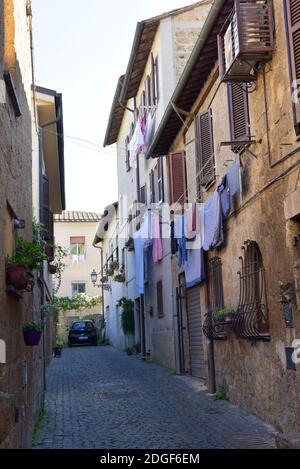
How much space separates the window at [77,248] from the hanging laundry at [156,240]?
2426 cm

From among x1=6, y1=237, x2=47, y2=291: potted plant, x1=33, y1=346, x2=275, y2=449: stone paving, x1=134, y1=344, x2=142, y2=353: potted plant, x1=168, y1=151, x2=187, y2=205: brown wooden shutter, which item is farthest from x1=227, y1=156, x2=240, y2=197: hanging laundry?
x1=134, y1=344, x2=142, y2=353: potted plant

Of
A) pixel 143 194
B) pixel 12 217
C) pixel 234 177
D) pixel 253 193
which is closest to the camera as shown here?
pixel 12 217

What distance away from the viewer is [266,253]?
7656mm

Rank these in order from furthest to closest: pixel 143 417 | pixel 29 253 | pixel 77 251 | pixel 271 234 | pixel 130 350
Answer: pixel 77 251 < pixel 130 350 < pixel 143 417 < pixel 271 234 < pixel 29 253

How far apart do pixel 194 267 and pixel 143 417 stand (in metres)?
3.83

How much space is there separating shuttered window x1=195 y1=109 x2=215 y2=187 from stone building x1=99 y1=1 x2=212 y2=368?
432cm

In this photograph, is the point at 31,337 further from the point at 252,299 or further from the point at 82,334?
the point at 82,334

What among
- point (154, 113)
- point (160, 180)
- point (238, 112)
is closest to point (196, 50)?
point (238, 112)

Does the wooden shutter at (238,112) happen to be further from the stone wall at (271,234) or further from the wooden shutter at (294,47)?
the wooden shutter at (294,47)

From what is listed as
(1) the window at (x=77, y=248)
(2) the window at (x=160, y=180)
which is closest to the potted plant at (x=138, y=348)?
(2) the window at (x=160, y=180)

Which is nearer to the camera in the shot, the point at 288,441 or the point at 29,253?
the point at 288,441

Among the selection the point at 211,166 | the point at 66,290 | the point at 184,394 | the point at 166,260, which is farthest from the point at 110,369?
the point at 66,290

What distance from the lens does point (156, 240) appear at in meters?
16.8

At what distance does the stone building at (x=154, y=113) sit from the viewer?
15.9 meters
